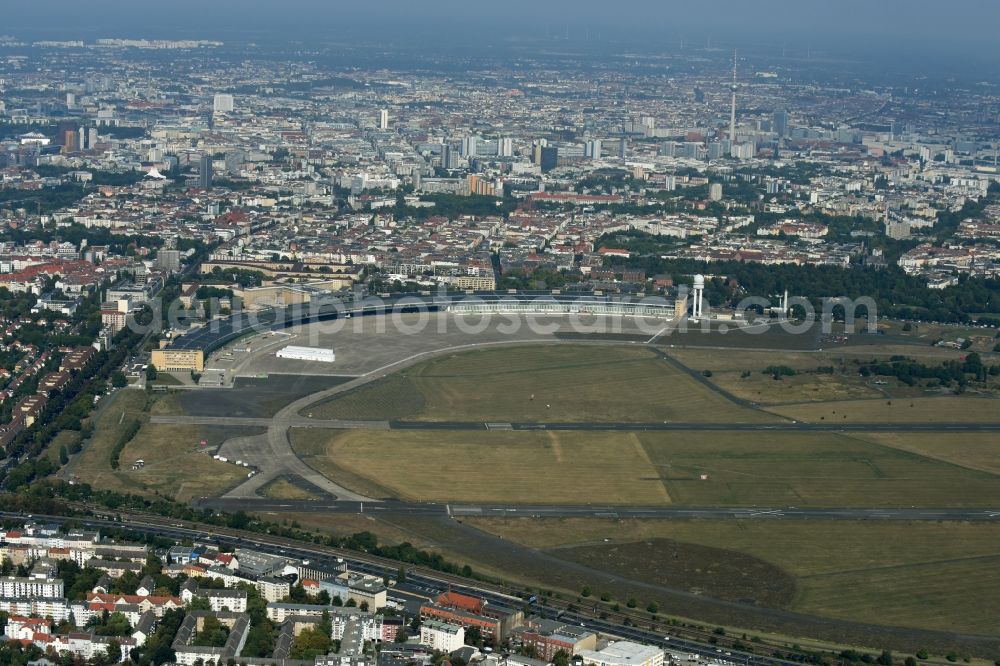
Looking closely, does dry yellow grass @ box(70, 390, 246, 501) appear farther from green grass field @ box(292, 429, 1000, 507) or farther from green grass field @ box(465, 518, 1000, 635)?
green grass field @ box(465, 518, 1000, 635)

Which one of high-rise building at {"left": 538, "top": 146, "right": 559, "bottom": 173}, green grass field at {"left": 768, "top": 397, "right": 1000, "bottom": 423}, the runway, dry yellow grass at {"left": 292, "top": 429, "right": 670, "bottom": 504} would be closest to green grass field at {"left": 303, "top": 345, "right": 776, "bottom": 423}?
the runway

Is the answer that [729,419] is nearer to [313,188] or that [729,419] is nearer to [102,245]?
[102,245]

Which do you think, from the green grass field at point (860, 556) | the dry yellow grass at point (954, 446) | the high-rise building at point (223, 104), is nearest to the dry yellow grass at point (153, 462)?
the green grass field at point (860, 556)

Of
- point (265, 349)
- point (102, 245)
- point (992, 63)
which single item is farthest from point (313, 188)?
point (992, 63)

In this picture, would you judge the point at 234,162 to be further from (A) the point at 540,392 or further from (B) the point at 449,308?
(A) the point at 540,392

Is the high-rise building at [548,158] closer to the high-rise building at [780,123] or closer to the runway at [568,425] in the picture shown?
the high-rise building at [780,123]

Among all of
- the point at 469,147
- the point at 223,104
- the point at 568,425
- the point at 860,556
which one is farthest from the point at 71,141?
the point at 860,556

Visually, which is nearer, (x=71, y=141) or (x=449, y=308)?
(x=449, y=308)
